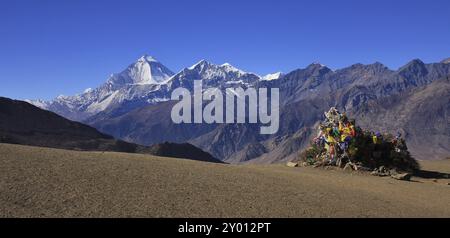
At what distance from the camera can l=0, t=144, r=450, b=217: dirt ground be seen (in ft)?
44.9

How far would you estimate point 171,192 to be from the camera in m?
16.1

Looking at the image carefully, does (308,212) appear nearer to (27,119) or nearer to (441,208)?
(441,208)

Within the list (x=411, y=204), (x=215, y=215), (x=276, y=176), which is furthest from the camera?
(x=276, y=176)

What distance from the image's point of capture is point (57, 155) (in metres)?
19.7

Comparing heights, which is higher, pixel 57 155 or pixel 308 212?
pixel 57 155

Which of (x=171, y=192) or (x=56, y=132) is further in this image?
(x=56, y=132)

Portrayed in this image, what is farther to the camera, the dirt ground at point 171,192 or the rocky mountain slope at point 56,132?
the rocky mountain slope at point 56,132

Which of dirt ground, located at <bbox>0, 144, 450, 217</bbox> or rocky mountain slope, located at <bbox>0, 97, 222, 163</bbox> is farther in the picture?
rocky mountain slope, located at <bbox>0, 97, 222, 163</bbox>

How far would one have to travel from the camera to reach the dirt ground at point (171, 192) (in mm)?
13672

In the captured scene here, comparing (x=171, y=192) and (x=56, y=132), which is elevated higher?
(x=56, y=132)
